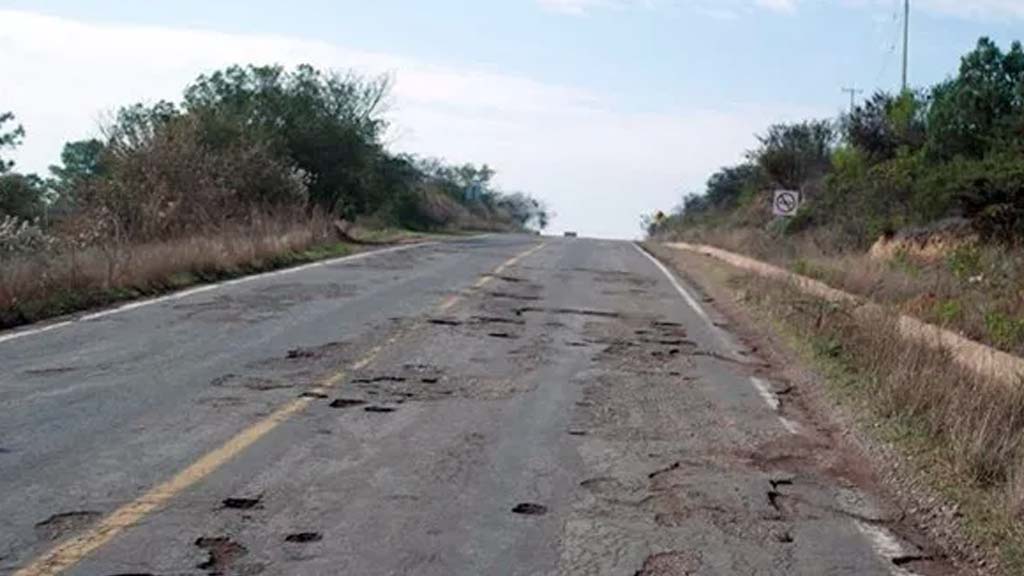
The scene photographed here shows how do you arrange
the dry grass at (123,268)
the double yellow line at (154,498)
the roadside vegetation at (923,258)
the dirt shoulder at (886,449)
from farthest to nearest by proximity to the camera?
the dry grass at (123,268) → the roadside vegetation at (923,258) → the dirt shoulder at (886,449) → the double yellow line at (154,498)

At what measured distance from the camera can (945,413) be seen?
9.25 m

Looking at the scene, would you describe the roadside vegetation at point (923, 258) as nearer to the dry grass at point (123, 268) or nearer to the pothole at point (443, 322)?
the pothole at point (443, 322)

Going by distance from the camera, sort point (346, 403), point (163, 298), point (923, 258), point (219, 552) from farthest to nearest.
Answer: point (923, 258) → point (163, 298) → point (346, 403) → point (219, 552)

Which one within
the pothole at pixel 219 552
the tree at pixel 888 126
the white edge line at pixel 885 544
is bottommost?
the white edge line at pixel 885 544

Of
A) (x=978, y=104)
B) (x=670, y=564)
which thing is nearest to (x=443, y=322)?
(x=670, y=564)

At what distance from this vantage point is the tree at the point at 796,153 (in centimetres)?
5369

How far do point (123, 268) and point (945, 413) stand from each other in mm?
12904

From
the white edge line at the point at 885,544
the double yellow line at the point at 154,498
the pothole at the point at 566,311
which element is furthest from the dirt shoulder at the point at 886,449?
the double yellow line at the point at 154,498

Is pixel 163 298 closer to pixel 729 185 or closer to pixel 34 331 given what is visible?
pixel 34 331

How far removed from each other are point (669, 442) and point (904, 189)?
2466 cm

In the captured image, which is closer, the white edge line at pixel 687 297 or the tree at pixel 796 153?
the white edge line at pixel 687 297

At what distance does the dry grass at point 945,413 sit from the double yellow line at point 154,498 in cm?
439

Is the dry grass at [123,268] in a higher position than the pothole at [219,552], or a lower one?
higher

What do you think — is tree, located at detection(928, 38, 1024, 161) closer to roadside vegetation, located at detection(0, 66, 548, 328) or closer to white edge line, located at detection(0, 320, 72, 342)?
roadside vegetation, located at detection(0, 66, 548, 328)
